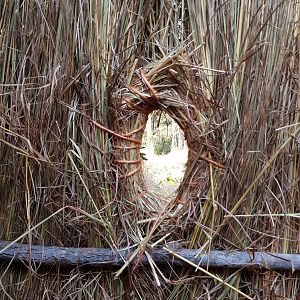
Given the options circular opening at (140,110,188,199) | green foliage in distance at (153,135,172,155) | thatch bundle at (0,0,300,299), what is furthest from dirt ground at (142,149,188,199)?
thatch bundle at (0,0,300,299)

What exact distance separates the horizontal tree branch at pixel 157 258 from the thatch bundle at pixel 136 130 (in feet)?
0.08

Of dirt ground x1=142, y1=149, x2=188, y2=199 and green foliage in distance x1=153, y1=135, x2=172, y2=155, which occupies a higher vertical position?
green foliage in distance x1=153, y1=135, x2=172, y2=155

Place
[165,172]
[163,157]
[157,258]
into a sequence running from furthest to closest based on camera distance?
[163,157] < [165,172] < [157,258]

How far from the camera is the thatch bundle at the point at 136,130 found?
1169 millimetres

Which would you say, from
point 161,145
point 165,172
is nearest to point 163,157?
point 161,145

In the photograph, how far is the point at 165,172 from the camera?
2.28 metres

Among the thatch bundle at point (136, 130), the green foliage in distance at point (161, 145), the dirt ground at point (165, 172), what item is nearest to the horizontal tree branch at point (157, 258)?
the thatch bundle at point (136, 130)

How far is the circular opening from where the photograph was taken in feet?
5.55

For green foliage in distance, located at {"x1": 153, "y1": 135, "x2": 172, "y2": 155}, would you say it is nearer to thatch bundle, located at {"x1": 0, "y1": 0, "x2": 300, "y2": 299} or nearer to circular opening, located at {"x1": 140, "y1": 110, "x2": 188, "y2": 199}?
circular opening, located at {"x1": 140, "y1": 110, "x2": 188, "y2": 199}

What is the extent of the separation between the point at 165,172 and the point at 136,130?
1056 mm

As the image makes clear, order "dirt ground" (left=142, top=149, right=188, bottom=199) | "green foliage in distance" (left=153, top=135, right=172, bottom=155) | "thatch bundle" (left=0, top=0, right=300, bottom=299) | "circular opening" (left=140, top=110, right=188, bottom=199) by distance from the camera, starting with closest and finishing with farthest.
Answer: "thatch bundle" (left=0, top=0, right=300, bottom=299)
"circular opening" (left=140, top=110, right=188, bottom=199)
"dirt ground" (left=142, top=149, right=188, bottom=199)
"green foliage in distance" (left=153, top=135, right=172, bottom=155)

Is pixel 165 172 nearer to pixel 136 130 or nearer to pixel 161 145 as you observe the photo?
pixel 161 145

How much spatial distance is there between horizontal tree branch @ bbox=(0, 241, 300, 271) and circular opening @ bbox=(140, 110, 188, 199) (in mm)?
232

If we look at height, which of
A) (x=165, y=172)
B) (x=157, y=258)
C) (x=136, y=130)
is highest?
(x=136, y=130)
